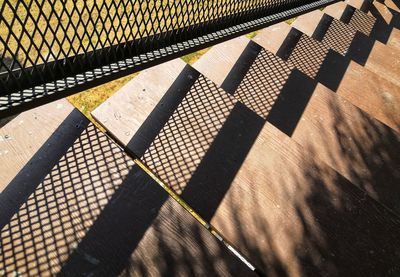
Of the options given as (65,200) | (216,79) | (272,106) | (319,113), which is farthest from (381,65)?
(65,200)

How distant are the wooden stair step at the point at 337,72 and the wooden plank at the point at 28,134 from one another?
2.28 meters

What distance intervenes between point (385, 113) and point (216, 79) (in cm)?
171

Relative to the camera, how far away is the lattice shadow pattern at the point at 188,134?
2191mm

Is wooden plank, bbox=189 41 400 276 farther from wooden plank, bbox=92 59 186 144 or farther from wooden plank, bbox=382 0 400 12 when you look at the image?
wooden plank, bbox=382 0 400 12

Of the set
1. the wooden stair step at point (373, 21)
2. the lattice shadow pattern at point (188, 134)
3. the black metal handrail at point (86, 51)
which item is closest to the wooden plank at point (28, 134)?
the black metal handrail at point (86, 51)

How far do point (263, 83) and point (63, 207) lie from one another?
1914 millimetres

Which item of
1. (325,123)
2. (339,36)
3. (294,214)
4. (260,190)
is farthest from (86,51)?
(339,36)

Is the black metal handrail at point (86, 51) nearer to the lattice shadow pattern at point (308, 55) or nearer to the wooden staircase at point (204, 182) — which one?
the wooden staircase at point (204, 182)

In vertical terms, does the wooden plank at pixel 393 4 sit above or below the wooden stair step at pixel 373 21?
above

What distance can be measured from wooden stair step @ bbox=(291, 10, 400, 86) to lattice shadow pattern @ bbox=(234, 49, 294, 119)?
1149 millimetres

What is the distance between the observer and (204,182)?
84.7 inches

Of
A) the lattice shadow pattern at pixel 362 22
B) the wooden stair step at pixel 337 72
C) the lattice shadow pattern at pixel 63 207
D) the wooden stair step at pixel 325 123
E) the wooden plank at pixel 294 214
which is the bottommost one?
the lattice shadow pattern at pixel 63 207

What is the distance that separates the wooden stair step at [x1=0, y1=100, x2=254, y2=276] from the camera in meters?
1.77

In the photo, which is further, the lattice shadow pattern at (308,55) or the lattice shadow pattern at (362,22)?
the lattice shadow pattern at (362,22)
